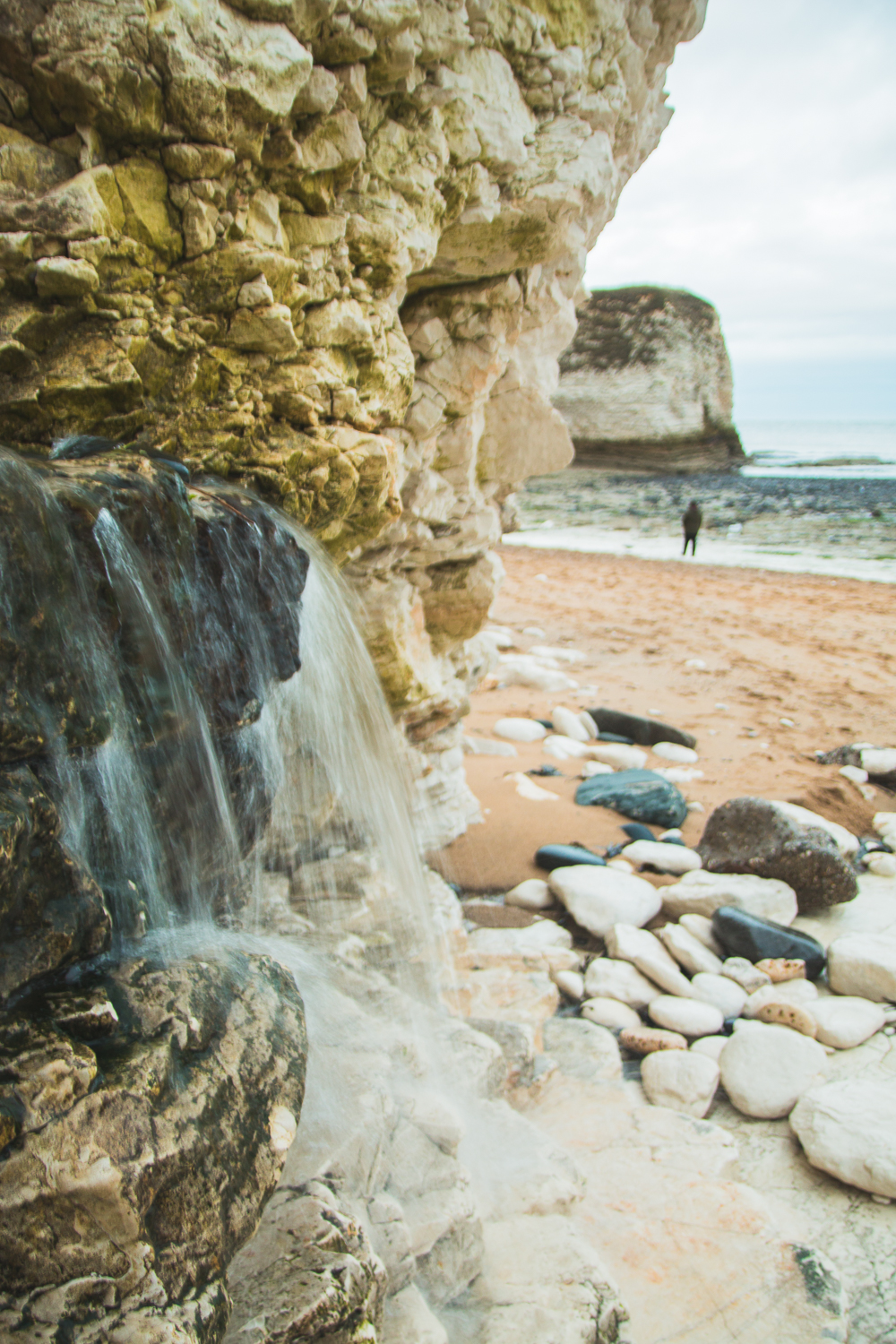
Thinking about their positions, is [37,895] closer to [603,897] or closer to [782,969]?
[603,897]

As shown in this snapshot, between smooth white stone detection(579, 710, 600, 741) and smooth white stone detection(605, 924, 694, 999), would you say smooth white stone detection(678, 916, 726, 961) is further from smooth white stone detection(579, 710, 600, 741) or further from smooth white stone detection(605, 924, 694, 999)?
smooth white stone detection(579, 710, 600, 741)

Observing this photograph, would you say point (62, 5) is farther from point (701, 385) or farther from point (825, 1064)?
point (701, 385)

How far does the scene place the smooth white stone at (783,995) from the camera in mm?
3740

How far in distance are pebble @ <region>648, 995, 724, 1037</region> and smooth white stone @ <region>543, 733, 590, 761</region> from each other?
2665mm

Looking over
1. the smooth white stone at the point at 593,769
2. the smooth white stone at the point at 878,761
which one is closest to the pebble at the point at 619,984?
the smooth white stone at the point at 593,769

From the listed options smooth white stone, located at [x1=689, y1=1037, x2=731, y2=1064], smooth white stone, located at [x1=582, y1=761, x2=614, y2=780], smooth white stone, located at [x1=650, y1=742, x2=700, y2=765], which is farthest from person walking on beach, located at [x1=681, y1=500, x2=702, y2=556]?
smooth white stone, located at [x1=689, y1=1037, x2=731, y2=1064]

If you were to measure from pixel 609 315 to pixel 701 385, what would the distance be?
5.34 m

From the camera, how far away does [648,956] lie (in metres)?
4.02

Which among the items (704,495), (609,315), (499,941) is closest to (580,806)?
(499,941)

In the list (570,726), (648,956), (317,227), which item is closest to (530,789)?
(570,726)

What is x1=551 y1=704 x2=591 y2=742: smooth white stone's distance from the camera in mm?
6707

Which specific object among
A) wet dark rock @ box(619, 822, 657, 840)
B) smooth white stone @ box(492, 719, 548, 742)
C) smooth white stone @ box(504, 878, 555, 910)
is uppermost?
smooth white stone @ box(492, 719, 548, 742)

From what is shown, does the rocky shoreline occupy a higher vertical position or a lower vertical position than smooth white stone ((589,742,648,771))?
higher

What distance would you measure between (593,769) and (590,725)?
2.73 feet
